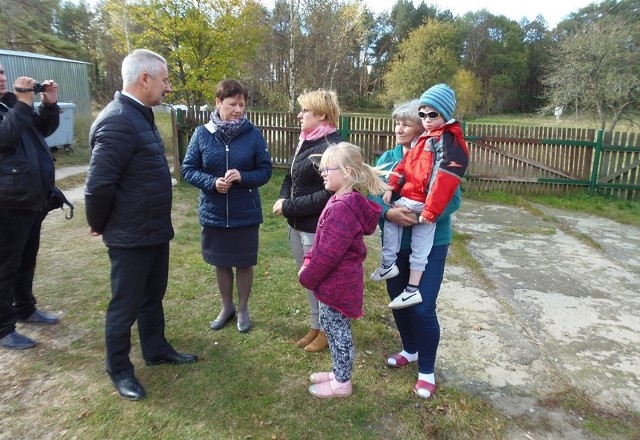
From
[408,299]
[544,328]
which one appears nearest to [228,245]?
[408,299]

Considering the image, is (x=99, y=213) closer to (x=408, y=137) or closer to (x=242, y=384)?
(x=242, y=384)

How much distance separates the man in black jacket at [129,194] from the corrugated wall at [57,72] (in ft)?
42.1

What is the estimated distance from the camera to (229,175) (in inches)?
123

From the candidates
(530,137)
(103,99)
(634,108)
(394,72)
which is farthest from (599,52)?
(103,99)

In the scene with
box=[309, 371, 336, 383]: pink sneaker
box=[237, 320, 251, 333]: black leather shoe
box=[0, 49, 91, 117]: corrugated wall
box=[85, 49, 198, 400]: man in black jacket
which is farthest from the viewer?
box=[0, 49, 91, 117]: corrugated wall

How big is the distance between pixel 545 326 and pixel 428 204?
2119mm

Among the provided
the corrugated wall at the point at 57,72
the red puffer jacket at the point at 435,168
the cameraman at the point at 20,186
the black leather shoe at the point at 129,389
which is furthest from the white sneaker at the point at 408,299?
the corrugated wall at the point at 57,72

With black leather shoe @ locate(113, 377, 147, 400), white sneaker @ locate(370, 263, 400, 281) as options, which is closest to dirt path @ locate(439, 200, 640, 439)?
white sneaker @ locate(370, 263, 400, 281)

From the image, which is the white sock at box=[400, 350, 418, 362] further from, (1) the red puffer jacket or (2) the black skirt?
(2) the black skirt

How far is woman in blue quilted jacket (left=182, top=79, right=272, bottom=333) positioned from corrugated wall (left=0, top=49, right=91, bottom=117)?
12.5m

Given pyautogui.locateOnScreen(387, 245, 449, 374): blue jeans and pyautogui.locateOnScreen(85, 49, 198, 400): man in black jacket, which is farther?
pyautogui.locateOnScreen(387, 245, 449, 374): blue jeans

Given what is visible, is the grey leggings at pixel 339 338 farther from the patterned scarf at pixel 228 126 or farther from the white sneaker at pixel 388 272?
the patterned scarf at pixel 228 126

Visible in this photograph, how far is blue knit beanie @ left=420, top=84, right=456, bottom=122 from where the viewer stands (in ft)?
8.27

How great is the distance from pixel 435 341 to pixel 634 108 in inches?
858
